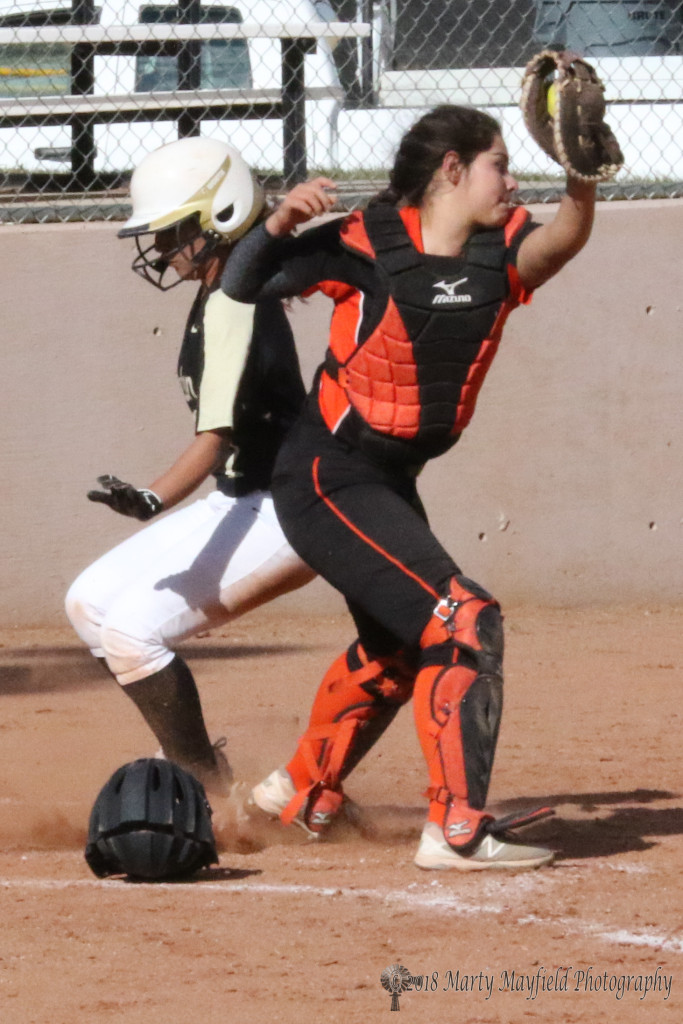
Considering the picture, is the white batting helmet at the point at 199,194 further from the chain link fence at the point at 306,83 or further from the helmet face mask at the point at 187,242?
the chain link fence at the point at 306,83

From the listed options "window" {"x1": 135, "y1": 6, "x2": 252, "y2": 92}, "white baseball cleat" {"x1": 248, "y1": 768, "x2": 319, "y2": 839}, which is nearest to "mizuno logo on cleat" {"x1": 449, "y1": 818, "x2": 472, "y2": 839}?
"white baseball cleat" {"x1": 248, "y1": 768, "x2": 319, "y2": 839}

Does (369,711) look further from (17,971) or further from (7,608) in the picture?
(7,608)

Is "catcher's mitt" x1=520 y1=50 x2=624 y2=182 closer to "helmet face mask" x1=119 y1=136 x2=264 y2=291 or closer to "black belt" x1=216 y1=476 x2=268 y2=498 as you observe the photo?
"helmet face mask" x1=119 y1=136 x2=264 y2=291

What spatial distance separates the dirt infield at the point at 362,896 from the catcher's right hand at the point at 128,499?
91 cm

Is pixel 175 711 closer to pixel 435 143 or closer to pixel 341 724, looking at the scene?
pixel 341 724

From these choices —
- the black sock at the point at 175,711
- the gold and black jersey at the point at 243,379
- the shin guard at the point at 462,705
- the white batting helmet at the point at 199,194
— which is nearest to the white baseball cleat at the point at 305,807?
the black sock at the point at 175,711

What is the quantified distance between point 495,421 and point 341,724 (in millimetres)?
3379

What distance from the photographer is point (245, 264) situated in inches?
148

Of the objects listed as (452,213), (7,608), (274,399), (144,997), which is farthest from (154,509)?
(7,608)

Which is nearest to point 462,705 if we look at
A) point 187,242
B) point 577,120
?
point 577,120

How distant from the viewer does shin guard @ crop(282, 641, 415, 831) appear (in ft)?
13.6

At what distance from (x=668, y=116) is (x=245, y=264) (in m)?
4.65

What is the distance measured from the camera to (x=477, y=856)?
3738mm

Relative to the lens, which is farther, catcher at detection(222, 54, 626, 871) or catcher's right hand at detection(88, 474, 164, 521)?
catcher's right hand at detection(88, 474, 164, 521)
